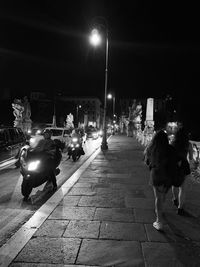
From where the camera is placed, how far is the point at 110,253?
4094mm

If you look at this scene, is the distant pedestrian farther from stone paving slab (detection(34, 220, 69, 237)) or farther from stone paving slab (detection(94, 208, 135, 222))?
stone paving slab (detection(34, 220, 69, 237))

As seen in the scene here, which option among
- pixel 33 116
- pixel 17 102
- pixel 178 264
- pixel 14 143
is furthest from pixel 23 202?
pixel 33 116

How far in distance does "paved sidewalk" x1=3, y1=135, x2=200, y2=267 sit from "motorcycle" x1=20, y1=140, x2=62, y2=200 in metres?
0.83

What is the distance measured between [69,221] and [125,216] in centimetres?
112

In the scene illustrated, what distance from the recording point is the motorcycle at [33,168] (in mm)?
7160

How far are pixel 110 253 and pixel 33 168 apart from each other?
146 inches

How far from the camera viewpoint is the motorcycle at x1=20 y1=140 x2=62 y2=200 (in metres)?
7.16

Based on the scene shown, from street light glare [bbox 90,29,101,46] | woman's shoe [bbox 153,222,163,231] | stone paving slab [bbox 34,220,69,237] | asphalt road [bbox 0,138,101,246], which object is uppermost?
street light glare [bbox 90,29,101,46]

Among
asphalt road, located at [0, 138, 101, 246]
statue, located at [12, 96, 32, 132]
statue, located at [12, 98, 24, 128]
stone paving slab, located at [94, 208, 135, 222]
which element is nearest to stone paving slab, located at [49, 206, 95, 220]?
stone paving slab, located at [94, 208, 135, 222]

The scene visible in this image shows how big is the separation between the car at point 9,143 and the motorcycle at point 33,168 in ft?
12.8

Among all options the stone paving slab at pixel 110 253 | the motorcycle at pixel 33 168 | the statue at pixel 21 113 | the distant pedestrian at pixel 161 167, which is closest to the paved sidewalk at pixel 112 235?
the stone paving slab at pixel 110 253

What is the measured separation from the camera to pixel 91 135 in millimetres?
43312

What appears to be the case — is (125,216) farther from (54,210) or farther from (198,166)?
(198,166)

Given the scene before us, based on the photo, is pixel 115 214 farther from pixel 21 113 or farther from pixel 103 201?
pixel 21 113
